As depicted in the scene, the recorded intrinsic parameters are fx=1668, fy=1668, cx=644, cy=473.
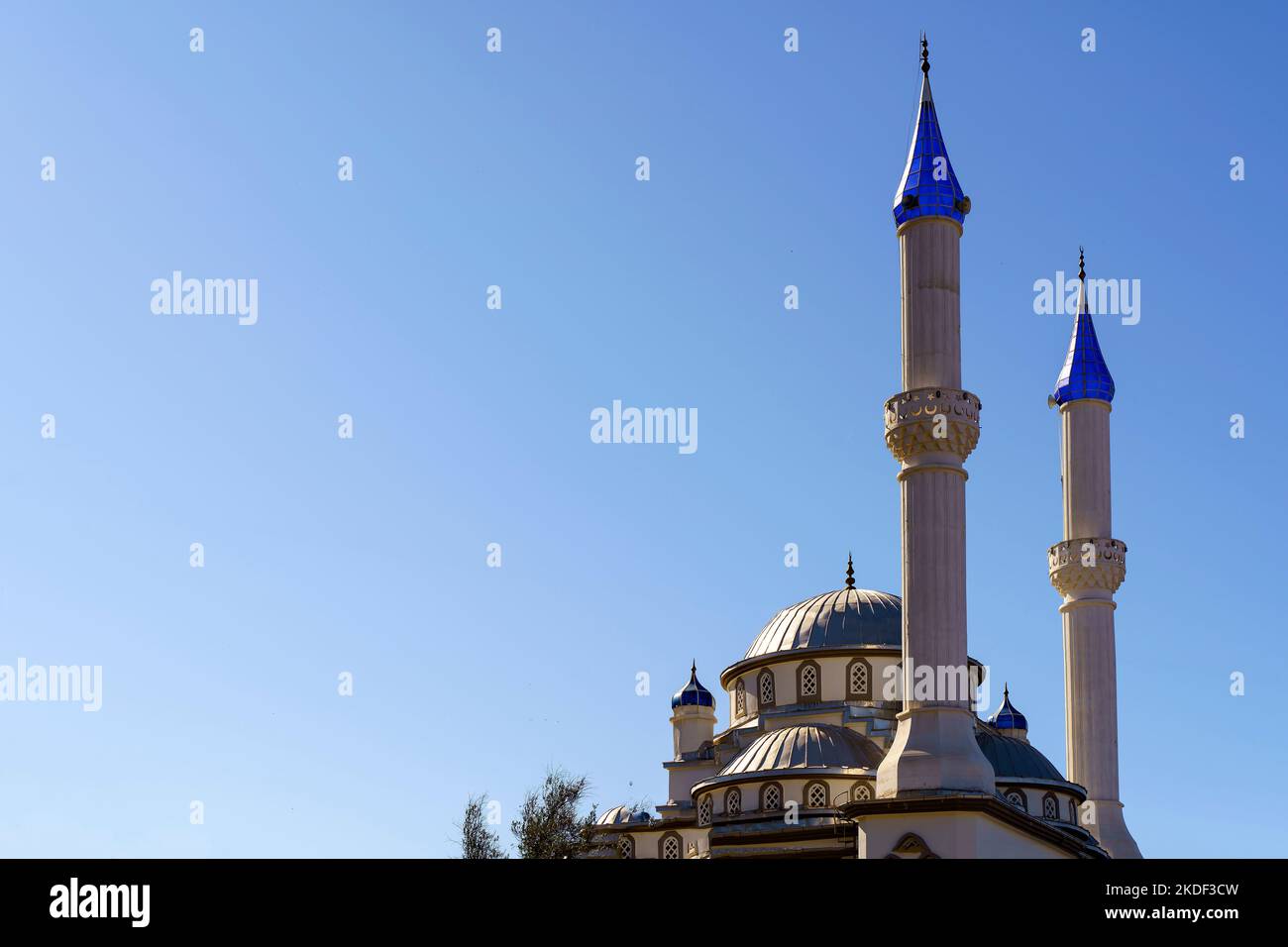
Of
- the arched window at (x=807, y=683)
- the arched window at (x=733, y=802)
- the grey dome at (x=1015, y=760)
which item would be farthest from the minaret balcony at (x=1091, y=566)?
the arched window at (x=733, y=802)

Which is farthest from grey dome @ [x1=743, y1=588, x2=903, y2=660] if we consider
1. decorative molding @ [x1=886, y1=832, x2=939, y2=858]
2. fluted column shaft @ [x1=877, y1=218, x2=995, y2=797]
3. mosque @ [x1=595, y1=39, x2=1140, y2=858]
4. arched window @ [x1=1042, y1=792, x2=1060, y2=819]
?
decorative molding @ [x1=886, y1=832, x2=939, y2=858]

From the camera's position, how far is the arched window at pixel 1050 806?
124ft

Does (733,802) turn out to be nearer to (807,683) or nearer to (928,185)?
(807,683)

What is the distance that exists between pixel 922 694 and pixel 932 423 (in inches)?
194

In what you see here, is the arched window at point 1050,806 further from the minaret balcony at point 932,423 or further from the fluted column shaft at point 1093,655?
the minaret balcony at point 932,423

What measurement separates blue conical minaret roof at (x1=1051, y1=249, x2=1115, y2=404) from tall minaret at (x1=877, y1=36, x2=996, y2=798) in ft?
36.8

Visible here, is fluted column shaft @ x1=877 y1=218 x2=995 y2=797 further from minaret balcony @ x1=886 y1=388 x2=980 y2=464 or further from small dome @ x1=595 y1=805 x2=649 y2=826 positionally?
small dome @ x1=595 y1=805 x2=649 y2=826

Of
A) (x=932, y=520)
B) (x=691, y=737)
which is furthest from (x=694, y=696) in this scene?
(x=932, y=520)

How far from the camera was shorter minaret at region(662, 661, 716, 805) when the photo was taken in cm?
4650

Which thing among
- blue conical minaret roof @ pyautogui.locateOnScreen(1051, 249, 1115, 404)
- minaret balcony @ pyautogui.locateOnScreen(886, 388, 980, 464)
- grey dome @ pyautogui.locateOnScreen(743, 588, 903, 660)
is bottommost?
grey dome @ pyautogui.locateOnScreen(743, 588, 903, 660)

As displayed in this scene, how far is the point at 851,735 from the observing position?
37469 mm

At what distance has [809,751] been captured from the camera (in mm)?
36406
